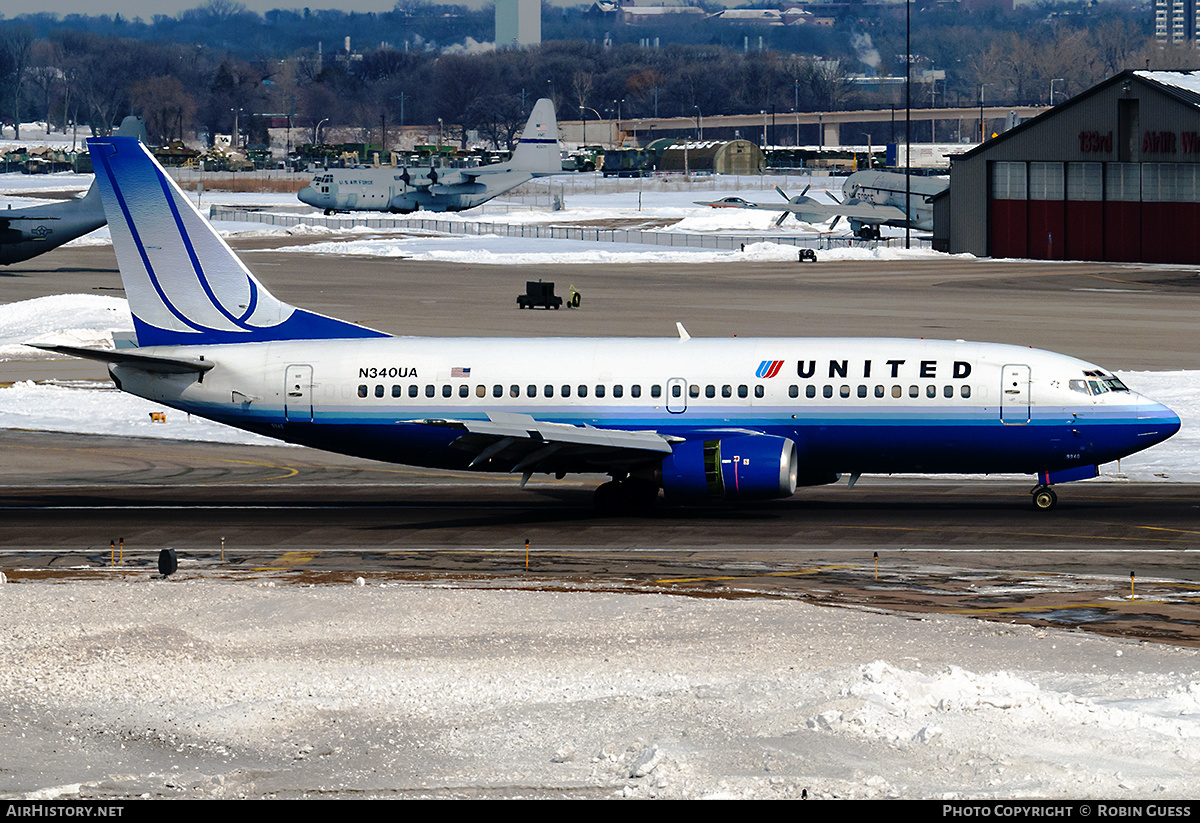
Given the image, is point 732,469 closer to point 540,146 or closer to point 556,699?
point 556,699

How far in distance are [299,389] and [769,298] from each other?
212 ft

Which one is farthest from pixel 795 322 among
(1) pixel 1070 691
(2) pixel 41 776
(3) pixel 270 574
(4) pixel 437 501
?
(2) pixel 41 776

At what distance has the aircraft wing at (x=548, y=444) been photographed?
39.0 metres

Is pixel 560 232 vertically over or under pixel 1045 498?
over

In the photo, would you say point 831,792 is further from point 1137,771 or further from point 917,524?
point 917,524

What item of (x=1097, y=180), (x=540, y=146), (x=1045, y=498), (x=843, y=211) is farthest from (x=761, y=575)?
(x=540, y=146)

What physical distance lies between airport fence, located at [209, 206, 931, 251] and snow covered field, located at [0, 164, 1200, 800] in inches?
4583

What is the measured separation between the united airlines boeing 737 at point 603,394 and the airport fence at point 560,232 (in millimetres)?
102301

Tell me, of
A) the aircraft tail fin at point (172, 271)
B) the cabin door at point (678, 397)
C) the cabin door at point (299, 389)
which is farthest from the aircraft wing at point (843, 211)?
the cabin door at point (299, 389)

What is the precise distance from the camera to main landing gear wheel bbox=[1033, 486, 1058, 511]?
4191 centimetres

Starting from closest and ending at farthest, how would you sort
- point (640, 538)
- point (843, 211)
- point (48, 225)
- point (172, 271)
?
point (640, 538) < point (172, 271) < point (48, 225) < point (843, 211)

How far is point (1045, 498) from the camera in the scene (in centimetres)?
4191

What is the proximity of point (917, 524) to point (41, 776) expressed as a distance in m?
25.0

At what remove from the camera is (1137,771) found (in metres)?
19.0
